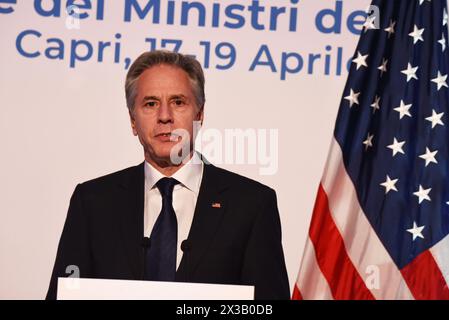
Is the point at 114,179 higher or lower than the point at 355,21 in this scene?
lower

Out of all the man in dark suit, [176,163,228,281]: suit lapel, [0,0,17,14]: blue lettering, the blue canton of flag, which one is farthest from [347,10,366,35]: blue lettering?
[0,0,17,14]: blue lettering

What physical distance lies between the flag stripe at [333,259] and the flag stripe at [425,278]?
0.21 metres

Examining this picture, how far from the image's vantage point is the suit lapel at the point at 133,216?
321 centimetres

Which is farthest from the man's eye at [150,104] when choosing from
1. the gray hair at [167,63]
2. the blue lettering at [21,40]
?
the blue lettering at [21,40]

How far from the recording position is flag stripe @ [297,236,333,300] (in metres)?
3.55

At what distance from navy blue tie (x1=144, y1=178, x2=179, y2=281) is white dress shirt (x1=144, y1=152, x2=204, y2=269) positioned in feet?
0.15

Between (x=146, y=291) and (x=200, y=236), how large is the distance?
1.02m

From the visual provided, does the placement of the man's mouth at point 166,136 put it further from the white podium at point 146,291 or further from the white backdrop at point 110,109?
the white podium at point 146,291

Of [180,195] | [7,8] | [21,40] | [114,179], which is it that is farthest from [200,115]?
[7,8]

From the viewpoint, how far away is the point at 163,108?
11.0 ft

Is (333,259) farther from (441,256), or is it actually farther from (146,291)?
(146,291)

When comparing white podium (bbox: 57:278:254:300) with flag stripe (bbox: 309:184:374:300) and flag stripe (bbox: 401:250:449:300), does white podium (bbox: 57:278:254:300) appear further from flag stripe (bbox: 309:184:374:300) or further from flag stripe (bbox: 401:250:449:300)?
flag stripe (bbox: 401:250:449:300)
